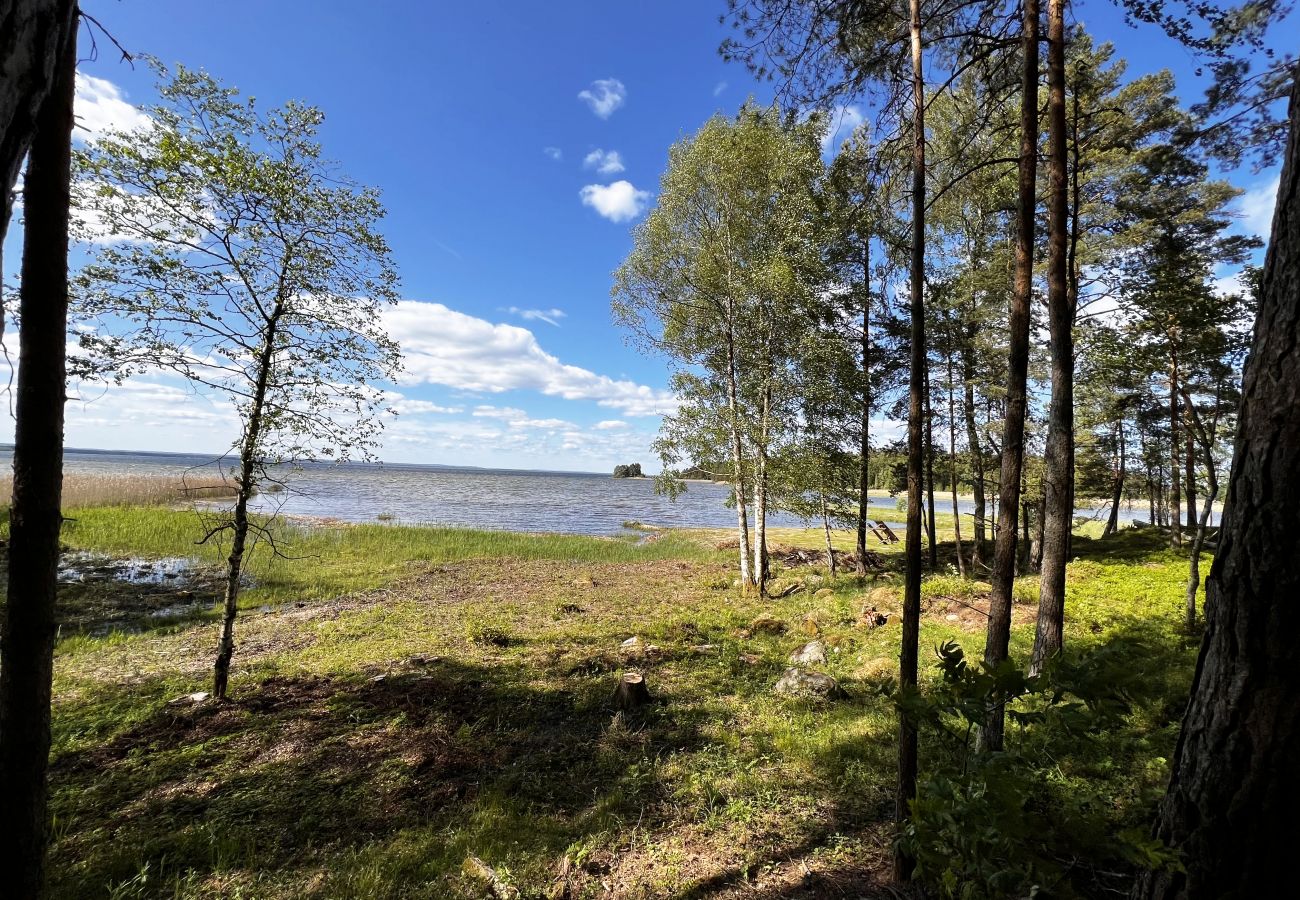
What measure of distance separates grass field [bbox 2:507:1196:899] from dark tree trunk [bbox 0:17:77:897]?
3.51 feet

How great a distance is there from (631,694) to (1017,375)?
5.50 m

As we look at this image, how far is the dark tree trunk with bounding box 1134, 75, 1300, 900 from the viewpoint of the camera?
5.78 feet

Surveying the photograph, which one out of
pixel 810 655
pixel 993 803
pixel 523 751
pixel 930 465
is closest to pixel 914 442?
pixel 993 803

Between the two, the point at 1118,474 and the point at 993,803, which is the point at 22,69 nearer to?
the point at 993,803

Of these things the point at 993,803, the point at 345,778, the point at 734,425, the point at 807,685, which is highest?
the point at 734,425

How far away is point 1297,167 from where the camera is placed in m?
1.81

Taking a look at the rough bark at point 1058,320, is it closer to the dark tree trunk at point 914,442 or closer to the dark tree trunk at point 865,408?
the dark tree trunk at point 914,442

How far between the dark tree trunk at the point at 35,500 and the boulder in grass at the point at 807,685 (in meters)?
6.75

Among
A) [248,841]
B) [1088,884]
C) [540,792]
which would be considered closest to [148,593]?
[248,841]

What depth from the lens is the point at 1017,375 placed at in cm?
407

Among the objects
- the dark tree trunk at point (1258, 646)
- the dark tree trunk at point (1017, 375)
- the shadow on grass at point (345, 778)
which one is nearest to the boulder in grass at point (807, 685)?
the shadow on grass at point (345, 778)

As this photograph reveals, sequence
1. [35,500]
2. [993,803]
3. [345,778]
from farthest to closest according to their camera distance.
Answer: [345,778], [35,500], [993,803]

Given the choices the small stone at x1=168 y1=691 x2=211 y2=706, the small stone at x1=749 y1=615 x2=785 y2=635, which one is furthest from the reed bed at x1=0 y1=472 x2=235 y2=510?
the small stone at x1=749 y1=615 x2=785 y2=635

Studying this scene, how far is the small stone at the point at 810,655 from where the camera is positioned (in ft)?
26.6
